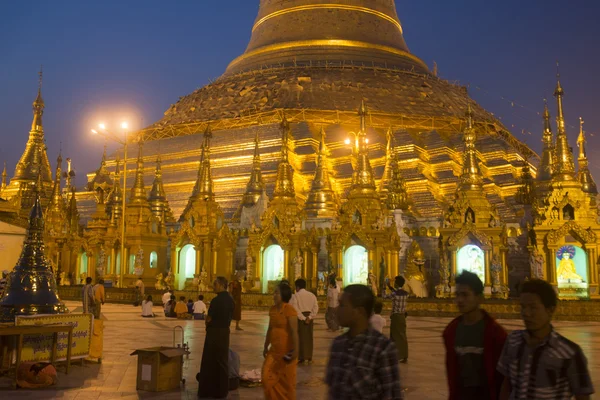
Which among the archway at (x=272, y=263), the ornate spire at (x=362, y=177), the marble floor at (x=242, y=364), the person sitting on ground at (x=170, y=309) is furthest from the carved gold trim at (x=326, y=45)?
the marble floor at (x=242, y=364)

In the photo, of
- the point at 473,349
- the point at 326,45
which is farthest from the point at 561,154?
the point at 473,349

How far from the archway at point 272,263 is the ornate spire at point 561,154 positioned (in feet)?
40.4

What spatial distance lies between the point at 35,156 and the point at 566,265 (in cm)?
3906

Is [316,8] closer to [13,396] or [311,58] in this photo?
[311,58]

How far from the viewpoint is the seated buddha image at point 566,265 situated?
26.3 meters

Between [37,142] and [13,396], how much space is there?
46587 mm

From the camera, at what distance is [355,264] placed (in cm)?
2873

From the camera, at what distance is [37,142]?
5156 cm

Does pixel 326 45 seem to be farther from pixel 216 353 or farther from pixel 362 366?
pixel 362 366

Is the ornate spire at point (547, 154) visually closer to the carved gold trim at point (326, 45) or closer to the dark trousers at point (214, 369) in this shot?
the carved gold trim at point (326, 45)

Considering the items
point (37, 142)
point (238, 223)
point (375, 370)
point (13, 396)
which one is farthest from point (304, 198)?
point (375, 370)

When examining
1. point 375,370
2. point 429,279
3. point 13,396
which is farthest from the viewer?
point 429,279

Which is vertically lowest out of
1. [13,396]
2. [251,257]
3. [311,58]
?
[13,396]

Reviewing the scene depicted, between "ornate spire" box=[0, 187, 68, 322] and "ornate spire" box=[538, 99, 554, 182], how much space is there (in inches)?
1124
